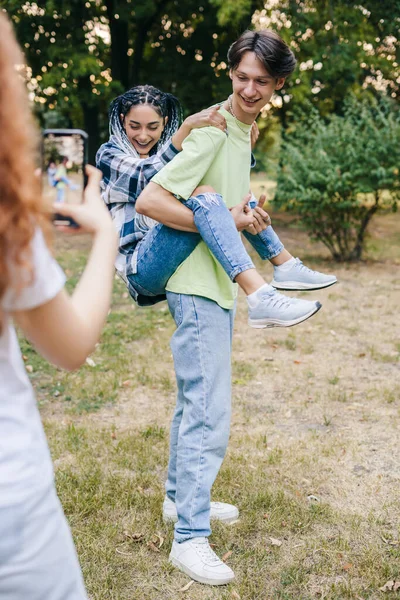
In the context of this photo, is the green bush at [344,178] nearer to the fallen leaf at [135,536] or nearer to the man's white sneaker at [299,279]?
the man's white sneaker at [299,279]

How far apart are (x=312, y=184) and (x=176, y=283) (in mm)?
8036

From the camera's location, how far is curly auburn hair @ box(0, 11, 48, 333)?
3.63 feet

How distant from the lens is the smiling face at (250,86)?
2.71 meters

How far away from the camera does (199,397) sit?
2.83m

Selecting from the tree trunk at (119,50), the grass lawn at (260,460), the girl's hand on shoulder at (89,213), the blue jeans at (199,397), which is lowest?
the grass lawn at (260,460)

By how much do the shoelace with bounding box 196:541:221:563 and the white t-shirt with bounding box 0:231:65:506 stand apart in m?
1.82

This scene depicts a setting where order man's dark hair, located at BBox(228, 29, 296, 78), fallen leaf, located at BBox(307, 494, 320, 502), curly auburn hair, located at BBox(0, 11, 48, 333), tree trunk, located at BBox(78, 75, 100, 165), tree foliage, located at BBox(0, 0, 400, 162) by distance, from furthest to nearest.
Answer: tree trunk, located at BBox(78, 75, 100, 165)
tree foliage, located at BBox(0, 0, 400, 162)
fallen leaf, located at BBox(307, 494, 320, 502)
man's dark hair, located at BBox(228, 29, 296, 78)
curly auburn hair, located at BBox(0, 11, 48, 333)

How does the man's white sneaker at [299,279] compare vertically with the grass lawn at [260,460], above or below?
above

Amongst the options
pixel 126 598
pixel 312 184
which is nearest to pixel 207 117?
pixel 126 598

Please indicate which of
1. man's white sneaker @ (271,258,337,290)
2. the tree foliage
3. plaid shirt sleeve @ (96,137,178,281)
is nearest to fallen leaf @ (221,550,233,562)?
man's white sneaker @ (271,258,337,290)

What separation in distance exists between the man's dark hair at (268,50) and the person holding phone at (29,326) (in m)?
1.58

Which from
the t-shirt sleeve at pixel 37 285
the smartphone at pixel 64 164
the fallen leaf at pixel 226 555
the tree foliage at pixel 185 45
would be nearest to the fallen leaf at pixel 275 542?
the fallen leaf at pixel 226 555

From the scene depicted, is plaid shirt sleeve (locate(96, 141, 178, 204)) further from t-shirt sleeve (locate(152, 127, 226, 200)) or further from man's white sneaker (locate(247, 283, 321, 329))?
man's white sneaker (locate(247, 283, 321, 329))

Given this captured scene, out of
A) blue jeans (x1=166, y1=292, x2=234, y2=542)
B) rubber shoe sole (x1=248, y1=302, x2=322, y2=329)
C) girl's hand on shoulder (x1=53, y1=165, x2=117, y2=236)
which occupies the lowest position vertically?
blue jeans (x1=166, y1=292, x2=234, y2=542)
